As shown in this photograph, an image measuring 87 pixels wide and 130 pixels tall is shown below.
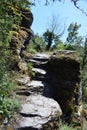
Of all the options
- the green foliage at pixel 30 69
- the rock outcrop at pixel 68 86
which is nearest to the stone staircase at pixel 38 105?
the green foliage at pixel 30 69

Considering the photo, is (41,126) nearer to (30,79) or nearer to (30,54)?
(30,79)

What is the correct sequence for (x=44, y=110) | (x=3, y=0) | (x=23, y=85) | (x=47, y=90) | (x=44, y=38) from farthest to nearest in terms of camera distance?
(x=44, y=38) < (x=47, y=90) < (x=23, y=85) < (x=44, y=110) < (x=3, y=0)

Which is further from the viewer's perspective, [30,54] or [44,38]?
[44,38]

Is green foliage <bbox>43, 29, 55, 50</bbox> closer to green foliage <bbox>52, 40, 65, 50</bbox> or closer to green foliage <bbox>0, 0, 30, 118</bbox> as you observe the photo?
green foliage <bbox>52, 40, 65, 50</bbox>

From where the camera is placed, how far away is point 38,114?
11812 millimetres

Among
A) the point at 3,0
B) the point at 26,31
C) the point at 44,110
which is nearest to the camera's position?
the point at 3,0

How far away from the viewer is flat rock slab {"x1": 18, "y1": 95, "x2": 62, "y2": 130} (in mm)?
10969

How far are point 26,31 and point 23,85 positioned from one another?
403 centimetres

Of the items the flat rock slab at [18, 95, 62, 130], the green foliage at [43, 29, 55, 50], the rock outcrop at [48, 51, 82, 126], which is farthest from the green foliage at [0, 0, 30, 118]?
the green foliage at [43, 29, 55, 50]

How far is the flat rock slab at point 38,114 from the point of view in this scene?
1097 centimetres

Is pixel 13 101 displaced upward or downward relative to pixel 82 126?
upward

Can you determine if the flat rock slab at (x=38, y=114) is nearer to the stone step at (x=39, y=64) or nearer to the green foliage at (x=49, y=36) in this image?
the stone step at (x=39, y=64)

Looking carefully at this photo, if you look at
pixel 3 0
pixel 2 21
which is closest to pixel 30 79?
pixel 2 21

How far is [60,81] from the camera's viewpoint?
15922 millimetres
